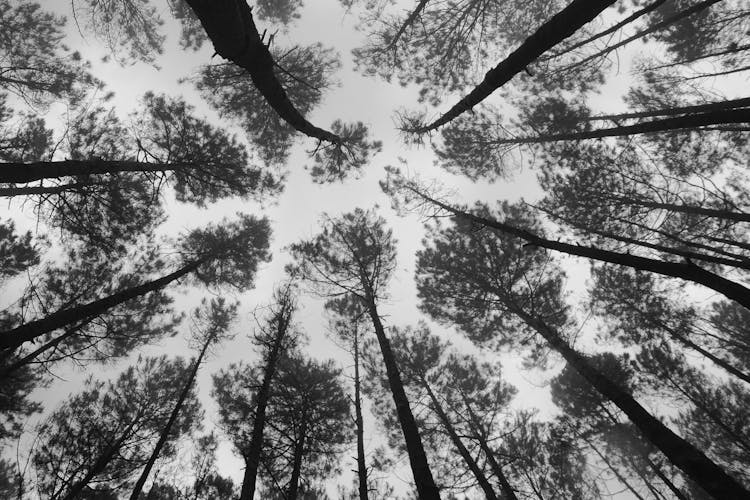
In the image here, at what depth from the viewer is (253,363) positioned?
10.8 metres

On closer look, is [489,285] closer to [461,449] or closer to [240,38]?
[461,449]

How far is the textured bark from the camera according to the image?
3.18m

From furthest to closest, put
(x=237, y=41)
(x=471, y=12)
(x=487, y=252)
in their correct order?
(x=487, y=252)
(x=471, y=12)
(x=237, y=41)

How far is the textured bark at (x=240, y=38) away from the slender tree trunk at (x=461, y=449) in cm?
874

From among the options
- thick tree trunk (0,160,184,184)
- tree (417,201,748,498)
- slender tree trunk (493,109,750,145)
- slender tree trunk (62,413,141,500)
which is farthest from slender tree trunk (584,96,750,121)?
slender tree trunk (62,413,141,500)

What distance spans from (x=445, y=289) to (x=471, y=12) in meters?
7.17

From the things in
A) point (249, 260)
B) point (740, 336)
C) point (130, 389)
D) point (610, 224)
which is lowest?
point (740, 336)

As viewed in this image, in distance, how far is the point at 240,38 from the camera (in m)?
3.52

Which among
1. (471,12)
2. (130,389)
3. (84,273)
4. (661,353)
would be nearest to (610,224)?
(471,12)

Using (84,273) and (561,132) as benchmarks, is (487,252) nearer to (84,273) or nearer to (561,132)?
(561,132)

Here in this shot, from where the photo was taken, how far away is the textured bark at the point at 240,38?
10.4ft

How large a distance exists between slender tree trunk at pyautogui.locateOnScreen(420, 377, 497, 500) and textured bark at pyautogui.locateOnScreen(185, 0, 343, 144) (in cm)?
874

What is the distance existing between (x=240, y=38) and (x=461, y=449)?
400 inches

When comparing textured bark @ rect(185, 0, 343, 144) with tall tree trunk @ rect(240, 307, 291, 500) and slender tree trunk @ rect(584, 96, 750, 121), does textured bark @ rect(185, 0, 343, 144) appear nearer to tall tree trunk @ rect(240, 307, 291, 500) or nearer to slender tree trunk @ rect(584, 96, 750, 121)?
tall tree trunk @ rect(240, 307, 291, 500)
